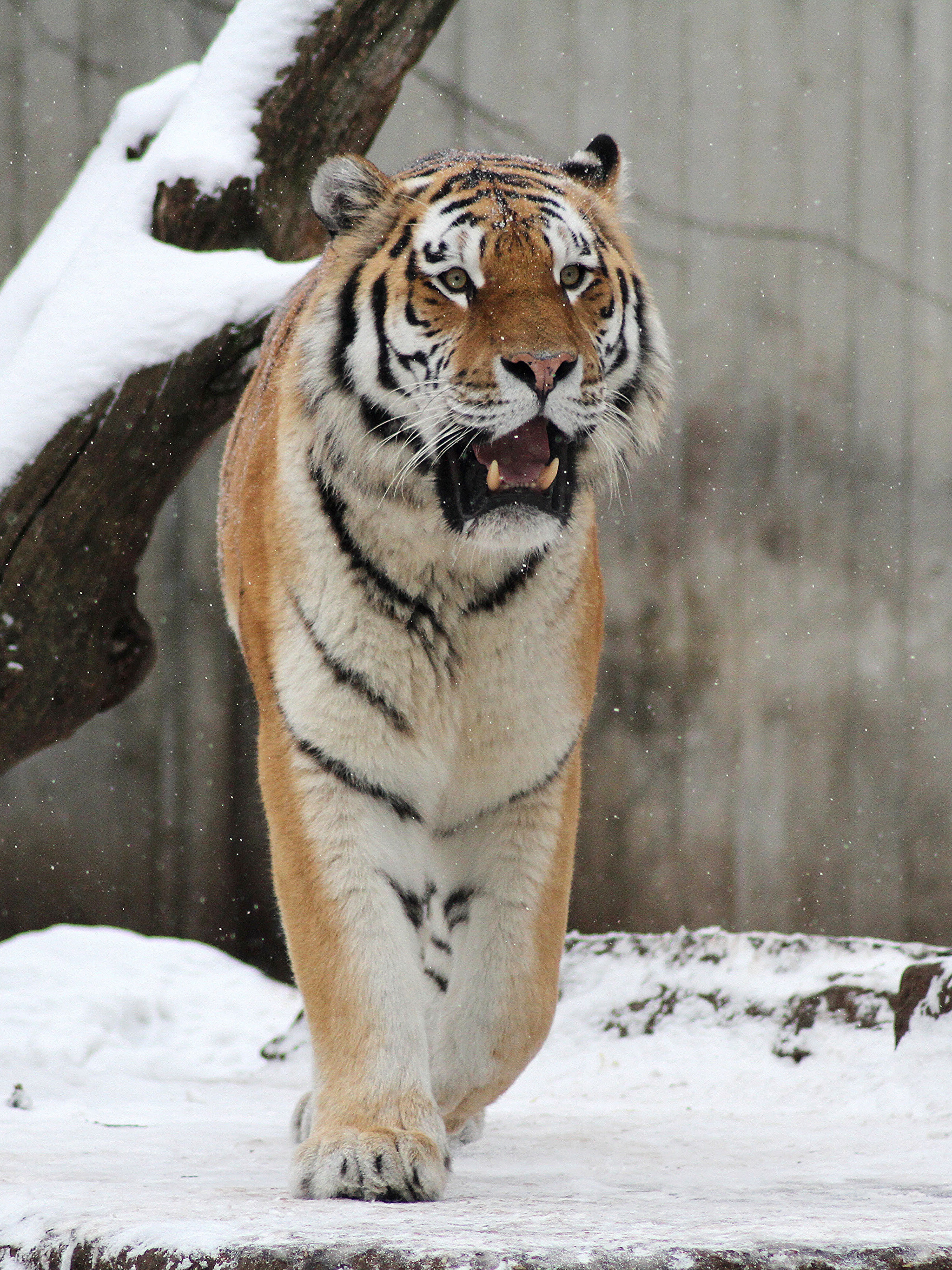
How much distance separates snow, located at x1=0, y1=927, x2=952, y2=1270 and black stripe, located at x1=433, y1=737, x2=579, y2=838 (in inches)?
17.8

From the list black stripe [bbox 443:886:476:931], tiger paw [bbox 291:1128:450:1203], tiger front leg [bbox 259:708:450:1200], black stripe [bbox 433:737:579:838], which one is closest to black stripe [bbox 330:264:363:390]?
tiger front leg [bbox 259:708:450:1200]

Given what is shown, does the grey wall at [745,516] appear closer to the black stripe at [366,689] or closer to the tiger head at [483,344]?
the tiger head at [483,344]

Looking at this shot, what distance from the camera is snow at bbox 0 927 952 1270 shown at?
4.44 ft

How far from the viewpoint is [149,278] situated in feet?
10.2

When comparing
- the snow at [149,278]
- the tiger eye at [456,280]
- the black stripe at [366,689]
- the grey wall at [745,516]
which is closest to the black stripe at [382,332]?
the tiger eye at [456,280]

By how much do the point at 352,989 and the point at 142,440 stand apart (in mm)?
1660

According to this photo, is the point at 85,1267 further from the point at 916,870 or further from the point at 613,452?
the point at 916,870

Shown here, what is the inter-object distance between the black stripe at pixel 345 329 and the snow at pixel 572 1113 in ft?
3.37

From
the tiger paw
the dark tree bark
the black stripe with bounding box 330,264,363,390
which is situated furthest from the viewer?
the dark tree bark

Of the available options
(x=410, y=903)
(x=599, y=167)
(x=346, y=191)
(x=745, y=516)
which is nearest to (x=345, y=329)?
(x=346, y=191)

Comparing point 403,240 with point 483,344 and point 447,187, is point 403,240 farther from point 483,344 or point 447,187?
point 483,344

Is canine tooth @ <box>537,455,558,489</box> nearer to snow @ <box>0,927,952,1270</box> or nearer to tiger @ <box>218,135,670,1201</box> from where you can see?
tiger @ <box>218,135,670,1201</box>

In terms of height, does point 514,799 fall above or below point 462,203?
below

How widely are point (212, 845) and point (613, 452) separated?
9.49ft
